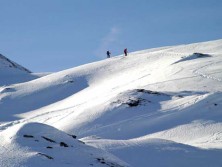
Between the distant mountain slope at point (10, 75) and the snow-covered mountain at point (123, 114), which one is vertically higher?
the distant mountain slope at point (10, 75)

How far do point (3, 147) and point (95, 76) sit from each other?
1328 inches

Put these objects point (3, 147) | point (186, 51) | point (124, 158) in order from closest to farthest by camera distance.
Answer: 1. point (3, 147)
2. point (124, 158)
3. point (186, 51)

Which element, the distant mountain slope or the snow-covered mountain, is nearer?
the snow-covered mountain

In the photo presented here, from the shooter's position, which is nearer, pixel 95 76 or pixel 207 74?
pixel 207 74

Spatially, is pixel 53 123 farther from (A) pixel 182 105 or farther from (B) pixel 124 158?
(B) pixel 124 158

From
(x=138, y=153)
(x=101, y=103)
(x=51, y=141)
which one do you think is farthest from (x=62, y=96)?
(x=51, y=141)

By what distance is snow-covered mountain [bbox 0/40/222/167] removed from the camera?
49.8 feet

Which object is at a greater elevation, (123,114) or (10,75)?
(10,75)

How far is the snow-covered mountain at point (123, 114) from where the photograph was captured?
49.8 feet

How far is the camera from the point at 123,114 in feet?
94.1

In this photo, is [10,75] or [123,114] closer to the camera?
[123,114]

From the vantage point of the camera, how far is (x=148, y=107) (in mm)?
29469

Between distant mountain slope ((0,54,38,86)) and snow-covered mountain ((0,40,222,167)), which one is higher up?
distant mountain slope ((0,54,38,86))

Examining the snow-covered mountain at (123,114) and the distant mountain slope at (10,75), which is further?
the distant mountain slope at (10,75)
